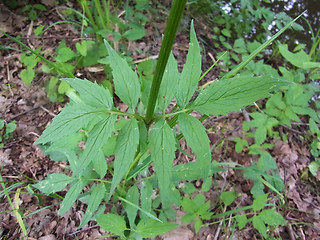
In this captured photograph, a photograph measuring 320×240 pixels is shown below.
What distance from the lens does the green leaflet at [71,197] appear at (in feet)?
4.68

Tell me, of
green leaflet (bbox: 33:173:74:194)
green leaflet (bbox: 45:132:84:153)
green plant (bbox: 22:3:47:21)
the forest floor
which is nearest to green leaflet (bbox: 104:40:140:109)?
green leaflet (bbox: 45:132:84:153)

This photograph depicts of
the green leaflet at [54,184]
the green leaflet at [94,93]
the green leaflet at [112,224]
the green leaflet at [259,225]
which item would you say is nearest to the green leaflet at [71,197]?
the green leaflet at [54,184]

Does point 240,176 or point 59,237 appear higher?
point 240,176

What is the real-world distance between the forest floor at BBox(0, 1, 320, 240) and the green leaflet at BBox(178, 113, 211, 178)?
1.28m

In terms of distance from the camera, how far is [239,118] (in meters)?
2.71

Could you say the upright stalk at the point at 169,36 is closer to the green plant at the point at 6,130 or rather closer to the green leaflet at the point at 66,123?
the green leaflet at the point at 66,123

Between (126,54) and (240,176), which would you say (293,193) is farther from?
(126,54)

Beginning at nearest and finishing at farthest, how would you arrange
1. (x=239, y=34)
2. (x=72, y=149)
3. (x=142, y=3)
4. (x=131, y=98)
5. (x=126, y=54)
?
(x=131, y=98), (x=72, y=149), (x=142, y=3), (x=126, y=54), (x=239, y=34)

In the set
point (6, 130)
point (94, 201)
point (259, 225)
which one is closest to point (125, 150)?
point (94, 201)

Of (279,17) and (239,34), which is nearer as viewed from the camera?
(279,17)

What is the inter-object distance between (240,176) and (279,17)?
6.96 ft

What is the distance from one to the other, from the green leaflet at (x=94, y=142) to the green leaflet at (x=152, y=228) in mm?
779

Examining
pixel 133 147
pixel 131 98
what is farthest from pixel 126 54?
pixel 133 147

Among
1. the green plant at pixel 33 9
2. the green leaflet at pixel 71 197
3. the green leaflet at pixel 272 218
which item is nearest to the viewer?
the green leaflet at pixel 71 197
